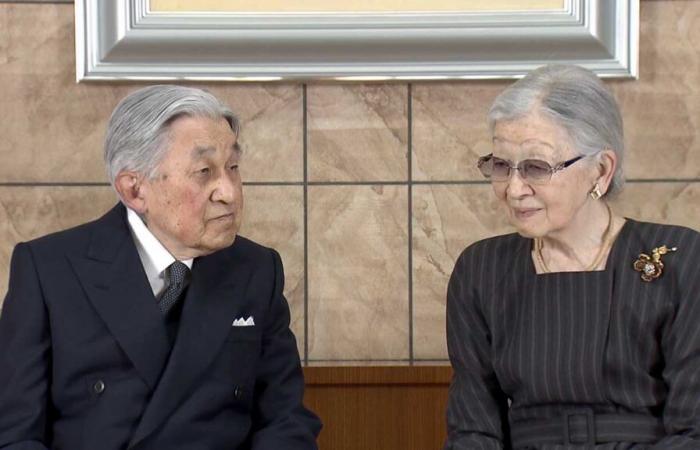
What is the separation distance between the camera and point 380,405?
381cm

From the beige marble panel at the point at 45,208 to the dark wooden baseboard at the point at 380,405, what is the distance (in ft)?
2.64

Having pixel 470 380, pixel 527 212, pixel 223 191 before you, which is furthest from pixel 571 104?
pixel 223 191

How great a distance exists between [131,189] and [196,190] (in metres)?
0.16

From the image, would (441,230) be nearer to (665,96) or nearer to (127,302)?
(665,96)

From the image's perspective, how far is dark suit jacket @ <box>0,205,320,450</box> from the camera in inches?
114

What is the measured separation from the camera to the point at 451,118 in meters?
3.82

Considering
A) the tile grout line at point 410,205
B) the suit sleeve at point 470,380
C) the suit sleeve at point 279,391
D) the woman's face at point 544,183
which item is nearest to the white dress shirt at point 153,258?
the suit sleeve at point 279,391

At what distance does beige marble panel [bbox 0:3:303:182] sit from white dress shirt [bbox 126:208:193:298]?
84 cm

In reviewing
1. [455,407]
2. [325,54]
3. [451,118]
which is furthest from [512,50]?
[455,407]

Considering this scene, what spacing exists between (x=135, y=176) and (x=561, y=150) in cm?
99

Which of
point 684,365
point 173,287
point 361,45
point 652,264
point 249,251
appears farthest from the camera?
point 361,45

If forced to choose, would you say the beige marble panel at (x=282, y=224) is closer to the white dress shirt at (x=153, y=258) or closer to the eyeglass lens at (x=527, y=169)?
the white dress shirt at (x=153, y=258)

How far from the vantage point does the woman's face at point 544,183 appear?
9.52ft

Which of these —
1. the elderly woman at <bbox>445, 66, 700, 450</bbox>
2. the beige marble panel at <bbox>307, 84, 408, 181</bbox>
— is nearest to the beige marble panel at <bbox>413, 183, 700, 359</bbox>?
the beige marble panel at <bbox>307, 84, 408, 181</bbox>
